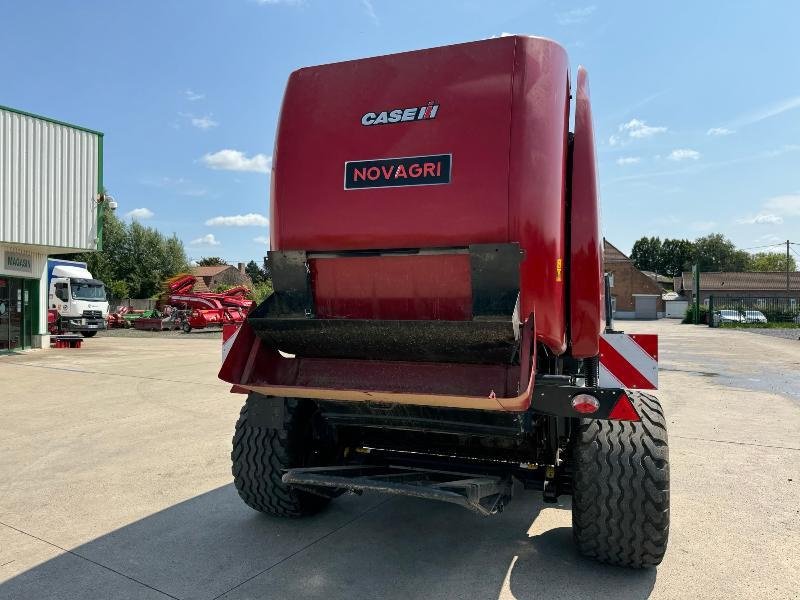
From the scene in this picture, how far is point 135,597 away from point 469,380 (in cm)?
208

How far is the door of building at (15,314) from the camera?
1723cm

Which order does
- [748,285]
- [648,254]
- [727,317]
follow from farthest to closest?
[648,254], [748,285], [727,317]

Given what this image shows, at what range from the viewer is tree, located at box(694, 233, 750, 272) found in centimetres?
9988

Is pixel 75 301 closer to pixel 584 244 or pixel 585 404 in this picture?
pixel 584 244

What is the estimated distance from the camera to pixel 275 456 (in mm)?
3822

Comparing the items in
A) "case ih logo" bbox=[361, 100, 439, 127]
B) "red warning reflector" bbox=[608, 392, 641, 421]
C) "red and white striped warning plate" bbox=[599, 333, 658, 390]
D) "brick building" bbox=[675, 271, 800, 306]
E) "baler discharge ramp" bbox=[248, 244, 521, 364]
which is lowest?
"red warning reflector" bbox=[608, 392, 641, 421]

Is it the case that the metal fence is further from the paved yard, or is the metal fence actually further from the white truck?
the paved yard

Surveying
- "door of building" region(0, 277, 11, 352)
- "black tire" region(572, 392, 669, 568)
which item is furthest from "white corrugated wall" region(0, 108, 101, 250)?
"black tire" region(572, 392, 669, 568)

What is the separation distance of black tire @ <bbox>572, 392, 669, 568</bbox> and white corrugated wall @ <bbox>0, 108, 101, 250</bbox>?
1693 cm

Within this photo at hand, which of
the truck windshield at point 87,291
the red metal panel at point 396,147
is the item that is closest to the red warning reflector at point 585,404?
the red metal panel at point 396,147

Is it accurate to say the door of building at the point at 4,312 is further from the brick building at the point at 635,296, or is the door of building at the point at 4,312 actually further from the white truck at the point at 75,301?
the brick building at the point at 635,296

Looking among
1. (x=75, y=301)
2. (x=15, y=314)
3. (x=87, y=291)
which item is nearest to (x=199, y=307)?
(x=87, y=291)

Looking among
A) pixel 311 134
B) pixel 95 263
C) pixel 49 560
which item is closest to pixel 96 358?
pixel 49 560

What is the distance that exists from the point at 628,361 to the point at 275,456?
233 centimetres
